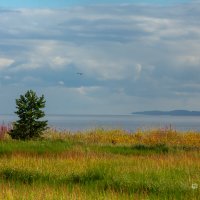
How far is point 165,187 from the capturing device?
46.9 ft

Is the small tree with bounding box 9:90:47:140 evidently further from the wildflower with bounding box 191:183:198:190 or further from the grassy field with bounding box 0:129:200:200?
the wildflower with bounding box 191:183:198:190

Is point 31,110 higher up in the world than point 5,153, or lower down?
higher up

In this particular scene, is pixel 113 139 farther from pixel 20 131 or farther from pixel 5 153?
pixel 5 153

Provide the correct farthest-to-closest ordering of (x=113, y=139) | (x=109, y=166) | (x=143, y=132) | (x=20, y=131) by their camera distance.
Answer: (x=143, y=132) < (x=113, y=139) < (x=20, y=131) < (x=109, y=166)

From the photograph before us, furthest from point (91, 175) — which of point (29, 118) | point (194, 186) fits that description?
point (29, 118)

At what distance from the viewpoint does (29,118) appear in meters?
30.0

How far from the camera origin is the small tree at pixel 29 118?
2981 centimetres

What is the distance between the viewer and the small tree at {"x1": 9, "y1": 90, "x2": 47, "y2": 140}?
29812mm

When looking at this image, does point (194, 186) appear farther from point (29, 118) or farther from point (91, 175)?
point (29, 118)

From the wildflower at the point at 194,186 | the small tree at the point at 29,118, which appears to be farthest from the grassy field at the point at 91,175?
the small tree at the point at 29,118

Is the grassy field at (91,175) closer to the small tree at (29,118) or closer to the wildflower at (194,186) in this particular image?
the wildflower at (194,186)

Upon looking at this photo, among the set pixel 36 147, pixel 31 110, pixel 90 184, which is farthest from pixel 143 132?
pixel 90 184

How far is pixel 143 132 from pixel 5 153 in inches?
588

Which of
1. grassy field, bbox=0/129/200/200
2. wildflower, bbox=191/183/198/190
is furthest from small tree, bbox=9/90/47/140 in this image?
wildflower, bbox=191/183/198/190
